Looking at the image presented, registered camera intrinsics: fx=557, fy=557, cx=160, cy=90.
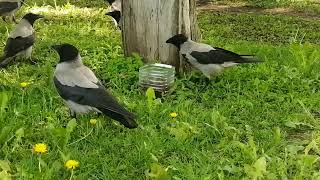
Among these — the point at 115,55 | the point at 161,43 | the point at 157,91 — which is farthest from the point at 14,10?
→ the point at 157,91

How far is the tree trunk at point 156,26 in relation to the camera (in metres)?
6.30

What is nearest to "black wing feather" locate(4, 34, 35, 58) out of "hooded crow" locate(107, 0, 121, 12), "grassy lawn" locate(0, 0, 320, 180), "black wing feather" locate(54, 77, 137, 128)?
"grassy lawn" locate(0, 0, 320, 180)

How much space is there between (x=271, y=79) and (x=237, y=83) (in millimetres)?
389

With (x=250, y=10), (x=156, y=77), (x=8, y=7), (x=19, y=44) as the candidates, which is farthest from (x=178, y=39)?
(x=250, y=10)

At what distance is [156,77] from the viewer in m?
5.73

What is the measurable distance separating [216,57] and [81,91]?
1.91 metres

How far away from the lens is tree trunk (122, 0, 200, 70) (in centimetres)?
630

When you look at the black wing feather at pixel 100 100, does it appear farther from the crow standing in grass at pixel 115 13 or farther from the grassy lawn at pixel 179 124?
the crow standing in grass at pixel 115 13

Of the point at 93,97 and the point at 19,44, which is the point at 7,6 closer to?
the point at 19,44

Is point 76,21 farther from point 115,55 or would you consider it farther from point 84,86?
point 84,86

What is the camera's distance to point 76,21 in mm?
9719

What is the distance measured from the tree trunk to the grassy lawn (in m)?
0.24

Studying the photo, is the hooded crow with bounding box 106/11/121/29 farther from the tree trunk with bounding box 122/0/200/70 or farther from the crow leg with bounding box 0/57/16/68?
the crow leg with bounding box 0/57/16/68

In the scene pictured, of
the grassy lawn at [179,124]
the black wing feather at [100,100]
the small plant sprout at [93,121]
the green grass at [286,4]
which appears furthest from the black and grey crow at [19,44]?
the green grass at [286,4]
